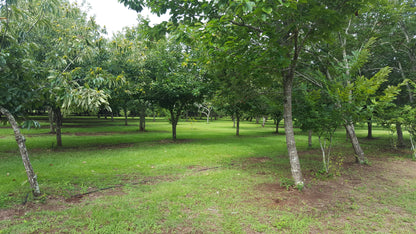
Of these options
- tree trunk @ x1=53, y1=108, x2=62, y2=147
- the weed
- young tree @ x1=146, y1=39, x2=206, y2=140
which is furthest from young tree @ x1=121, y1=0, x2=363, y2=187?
tree trunk @ x1=53, y1=108, x2=62, y2=147

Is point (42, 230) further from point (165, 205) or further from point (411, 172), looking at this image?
point (411, 172)

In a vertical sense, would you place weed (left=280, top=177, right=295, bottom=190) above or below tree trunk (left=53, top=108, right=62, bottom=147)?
below

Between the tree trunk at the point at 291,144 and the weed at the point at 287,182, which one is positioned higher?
the tree trunk at the point at 291,144

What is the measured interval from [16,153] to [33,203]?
8442 mm

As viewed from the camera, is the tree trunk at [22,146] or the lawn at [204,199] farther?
the tree trunk at [22,146]

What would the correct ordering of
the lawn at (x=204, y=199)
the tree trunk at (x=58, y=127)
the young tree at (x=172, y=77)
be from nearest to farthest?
the lawn at (x=204, y=199) < the tree trunk at (x=58, y=127) < the young tree at (x=172, y=77)

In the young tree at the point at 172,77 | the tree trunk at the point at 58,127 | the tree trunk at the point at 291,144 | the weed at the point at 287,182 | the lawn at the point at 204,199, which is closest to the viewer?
the lawn at the point at 204,199

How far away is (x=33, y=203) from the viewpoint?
197 inches

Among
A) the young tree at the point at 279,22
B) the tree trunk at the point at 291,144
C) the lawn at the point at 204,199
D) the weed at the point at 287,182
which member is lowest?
the lawn at the point at 204,199

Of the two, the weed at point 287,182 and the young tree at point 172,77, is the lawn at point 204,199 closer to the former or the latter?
the weed at point 287,182

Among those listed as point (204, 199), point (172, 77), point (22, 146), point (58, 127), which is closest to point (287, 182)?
point (204, 199)

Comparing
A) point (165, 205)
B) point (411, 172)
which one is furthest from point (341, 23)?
point (411, 172)

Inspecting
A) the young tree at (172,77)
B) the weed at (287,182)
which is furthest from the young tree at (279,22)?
the young tree at (172,77)

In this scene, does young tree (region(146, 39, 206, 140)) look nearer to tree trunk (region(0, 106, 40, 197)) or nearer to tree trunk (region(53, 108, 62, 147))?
tree trunk (region(53, 108, 62, 147))
